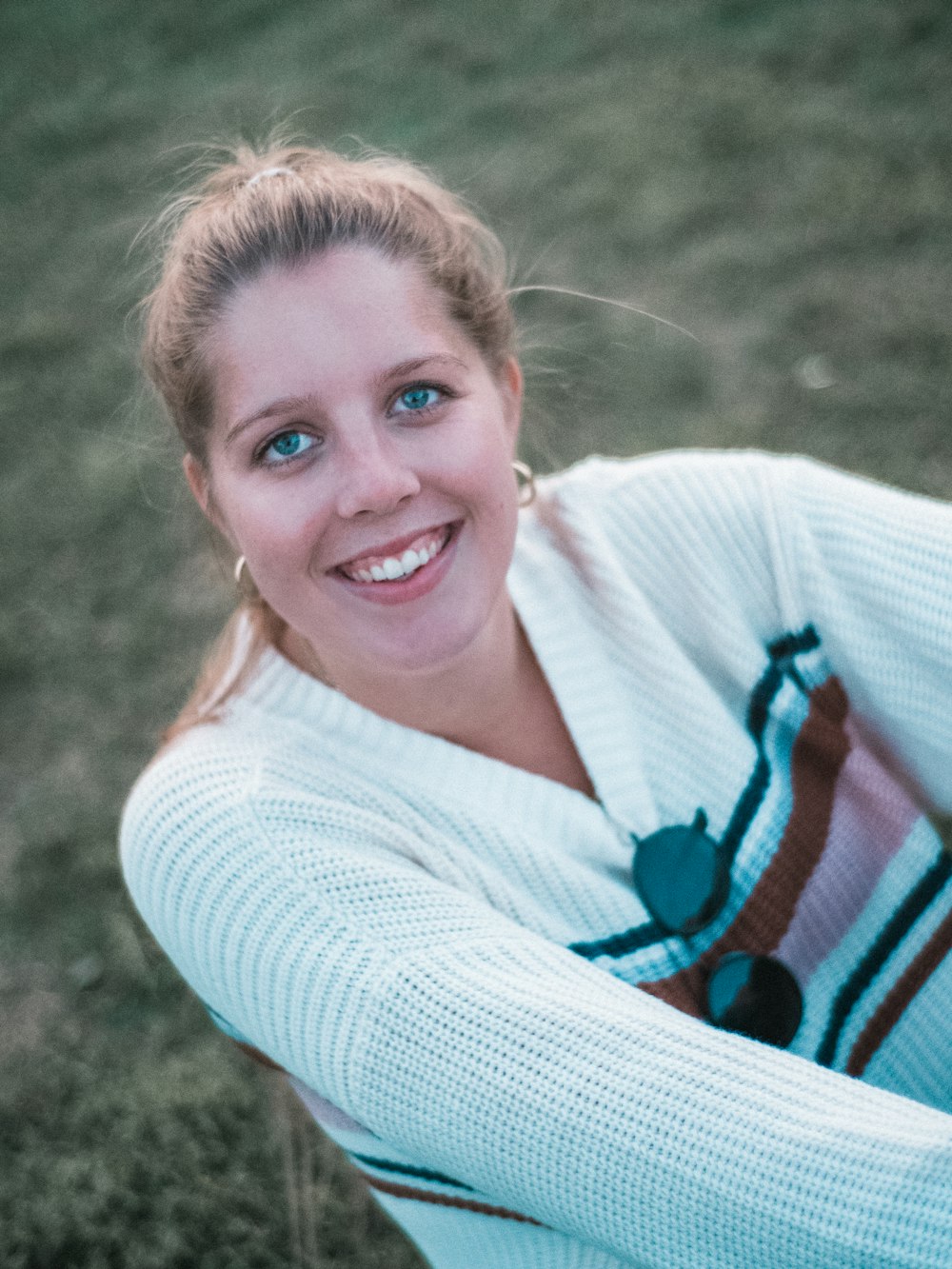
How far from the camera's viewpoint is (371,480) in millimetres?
1408

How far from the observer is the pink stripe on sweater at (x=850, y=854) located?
1.63m

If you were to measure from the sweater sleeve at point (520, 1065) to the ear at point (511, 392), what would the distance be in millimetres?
661

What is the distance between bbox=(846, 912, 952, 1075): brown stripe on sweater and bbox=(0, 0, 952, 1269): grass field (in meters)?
0.92

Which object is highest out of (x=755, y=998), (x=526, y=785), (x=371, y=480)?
(x=371, y=480)

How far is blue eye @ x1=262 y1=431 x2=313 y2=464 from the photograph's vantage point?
4.70 ft

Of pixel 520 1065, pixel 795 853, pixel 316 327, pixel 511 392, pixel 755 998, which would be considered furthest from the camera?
pixel 511 392

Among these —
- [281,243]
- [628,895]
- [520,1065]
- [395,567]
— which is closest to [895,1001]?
[628,895]

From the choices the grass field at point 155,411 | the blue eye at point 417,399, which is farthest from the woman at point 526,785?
the grass field at point 155,411

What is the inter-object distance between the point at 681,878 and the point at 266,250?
3.10ft

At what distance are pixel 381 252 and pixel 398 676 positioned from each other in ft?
1.81

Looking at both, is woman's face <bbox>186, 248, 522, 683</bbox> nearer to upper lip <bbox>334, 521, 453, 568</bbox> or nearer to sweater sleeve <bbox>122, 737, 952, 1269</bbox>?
upper lip <bbox>334, 521, 453, 568</bbox>

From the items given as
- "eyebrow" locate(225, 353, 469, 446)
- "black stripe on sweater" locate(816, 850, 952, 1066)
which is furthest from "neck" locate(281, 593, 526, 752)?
"black stripe on sweater" locate(816, 850, 952, 1066)

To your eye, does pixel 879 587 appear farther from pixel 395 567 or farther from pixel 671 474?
pixel 395 567

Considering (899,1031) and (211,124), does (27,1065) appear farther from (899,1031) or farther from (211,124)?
(211,124)
